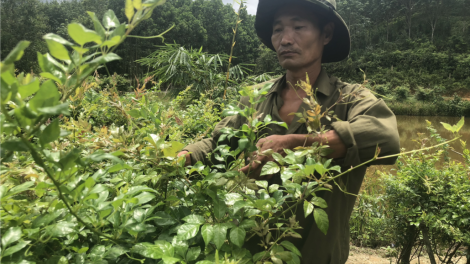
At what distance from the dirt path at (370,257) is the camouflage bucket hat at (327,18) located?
2631 millimetres

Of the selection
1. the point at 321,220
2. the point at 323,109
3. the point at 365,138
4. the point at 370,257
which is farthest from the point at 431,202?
the point at 321,220

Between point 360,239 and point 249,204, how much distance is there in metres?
4.21

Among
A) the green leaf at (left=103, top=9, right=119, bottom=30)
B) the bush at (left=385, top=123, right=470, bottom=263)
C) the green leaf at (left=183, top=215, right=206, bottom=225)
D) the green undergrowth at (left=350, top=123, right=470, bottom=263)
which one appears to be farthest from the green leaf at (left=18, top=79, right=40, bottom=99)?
the bush at (left=385, top=123, right=470, bottom=263)

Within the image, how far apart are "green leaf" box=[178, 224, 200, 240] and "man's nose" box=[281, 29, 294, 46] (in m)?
1.49

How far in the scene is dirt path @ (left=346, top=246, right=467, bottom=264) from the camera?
11.3ft

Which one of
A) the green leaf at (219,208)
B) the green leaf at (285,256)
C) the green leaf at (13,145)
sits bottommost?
the green leaf at (285,256)

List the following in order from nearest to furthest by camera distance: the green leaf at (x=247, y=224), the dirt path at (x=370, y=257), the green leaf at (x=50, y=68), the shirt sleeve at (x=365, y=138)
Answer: the green leaf at (x=50, y=68) < the green leaf at (x=247, y=224) < the shirt sleeve at (x=365, y=138) < the dirt path at (x=370, y=257)

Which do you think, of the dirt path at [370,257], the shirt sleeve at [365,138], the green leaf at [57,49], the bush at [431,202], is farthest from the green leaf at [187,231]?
the dirt path at [370,257]

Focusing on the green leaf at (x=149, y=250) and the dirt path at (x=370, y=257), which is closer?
the green leaf at (x=149, y=250)

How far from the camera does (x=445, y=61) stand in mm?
36250

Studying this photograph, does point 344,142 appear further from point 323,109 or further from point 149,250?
point 149,250

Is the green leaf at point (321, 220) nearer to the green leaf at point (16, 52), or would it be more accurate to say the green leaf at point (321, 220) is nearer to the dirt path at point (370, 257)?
the green leaf at point (16, 52)

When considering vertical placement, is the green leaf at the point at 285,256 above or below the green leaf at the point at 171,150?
below

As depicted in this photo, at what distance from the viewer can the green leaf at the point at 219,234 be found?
54cm
